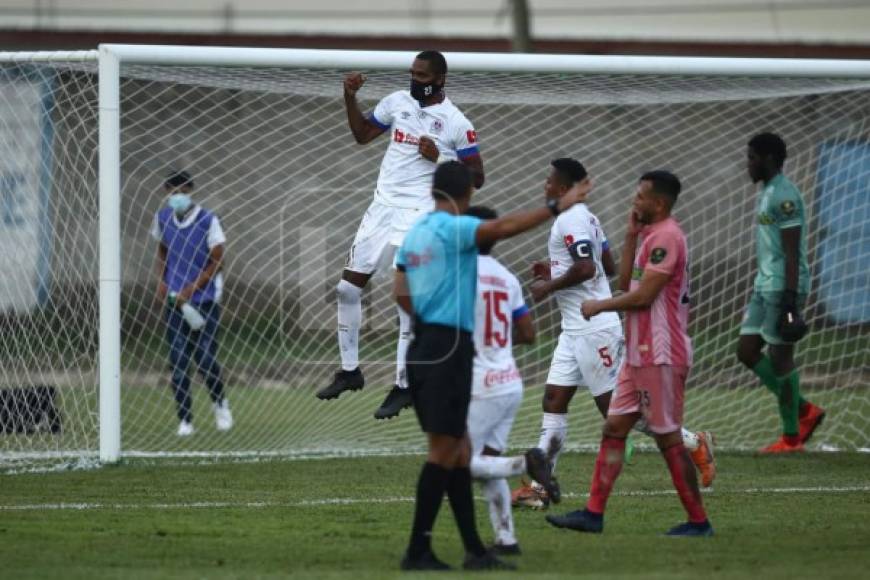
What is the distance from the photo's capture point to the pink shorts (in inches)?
364

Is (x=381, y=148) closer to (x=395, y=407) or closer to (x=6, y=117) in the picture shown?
(x=6, y=117)

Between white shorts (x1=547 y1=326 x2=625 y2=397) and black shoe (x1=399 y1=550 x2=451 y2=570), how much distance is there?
305 cm

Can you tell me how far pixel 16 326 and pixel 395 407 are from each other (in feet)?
14.1

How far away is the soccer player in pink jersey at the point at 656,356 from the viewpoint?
30.2 ft

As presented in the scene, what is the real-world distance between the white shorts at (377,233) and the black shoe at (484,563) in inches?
153

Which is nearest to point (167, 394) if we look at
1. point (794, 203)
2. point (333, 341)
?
point (333, 341)

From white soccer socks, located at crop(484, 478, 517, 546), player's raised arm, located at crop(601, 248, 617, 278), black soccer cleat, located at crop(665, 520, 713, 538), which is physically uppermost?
player's raised arm, located at crop(601, 248, 617, 278)

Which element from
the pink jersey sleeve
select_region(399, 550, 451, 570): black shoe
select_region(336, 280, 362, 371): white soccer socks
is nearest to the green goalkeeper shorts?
select_region(336, 280, 362, 371): white soccer socks

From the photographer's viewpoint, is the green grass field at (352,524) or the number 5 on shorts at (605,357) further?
the number 5 on shorts at (605,357)

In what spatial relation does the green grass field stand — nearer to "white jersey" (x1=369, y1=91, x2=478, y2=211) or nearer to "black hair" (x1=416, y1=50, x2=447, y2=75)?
"white jersey" (x1=369, y1=91, x2=478, y2=211)

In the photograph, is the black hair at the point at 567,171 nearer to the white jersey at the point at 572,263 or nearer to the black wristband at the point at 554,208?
the white jersey at the point at 572,263

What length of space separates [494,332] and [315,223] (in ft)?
28.2

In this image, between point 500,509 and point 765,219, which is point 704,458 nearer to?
point 500,509

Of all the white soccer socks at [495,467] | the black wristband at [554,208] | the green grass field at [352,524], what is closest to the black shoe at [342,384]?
the green grass field at [352,524]
